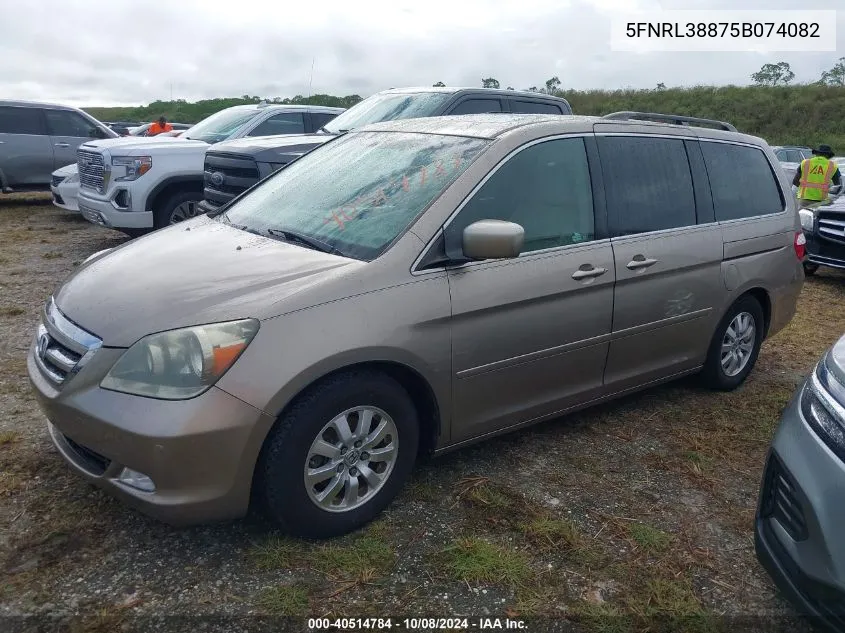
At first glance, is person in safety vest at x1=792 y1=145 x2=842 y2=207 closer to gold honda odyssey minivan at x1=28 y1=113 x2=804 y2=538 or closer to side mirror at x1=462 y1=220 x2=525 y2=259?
gold honda odyssey minivan at x1=28 y1=113 x2=804 y2=538

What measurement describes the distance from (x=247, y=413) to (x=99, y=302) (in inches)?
33.3

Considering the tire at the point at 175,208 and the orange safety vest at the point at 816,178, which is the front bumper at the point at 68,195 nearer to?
the tire at the point at 175,208

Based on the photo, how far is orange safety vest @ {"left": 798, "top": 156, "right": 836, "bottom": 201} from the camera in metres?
10.9

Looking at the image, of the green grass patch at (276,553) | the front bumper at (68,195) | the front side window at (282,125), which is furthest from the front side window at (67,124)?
the green grass patch at (276,553)

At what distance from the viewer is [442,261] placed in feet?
10.3

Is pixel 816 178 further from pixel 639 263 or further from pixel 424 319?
pixel 424 319

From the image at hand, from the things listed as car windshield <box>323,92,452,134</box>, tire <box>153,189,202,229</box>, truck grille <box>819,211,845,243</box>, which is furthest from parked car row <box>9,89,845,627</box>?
tire <box>153,189,202,229</box>

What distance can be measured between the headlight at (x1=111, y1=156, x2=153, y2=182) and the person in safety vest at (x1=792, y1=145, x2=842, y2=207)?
29.6 ft

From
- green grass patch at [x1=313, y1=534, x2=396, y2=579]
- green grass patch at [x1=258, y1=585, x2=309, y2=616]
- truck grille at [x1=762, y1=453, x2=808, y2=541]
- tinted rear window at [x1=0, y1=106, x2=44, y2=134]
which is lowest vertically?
green grass patch at [x1=313, y1=534, x2=396, y2=579]

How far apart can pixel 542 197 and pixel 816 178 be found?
30.8 feet

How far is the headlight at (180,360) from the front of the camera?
2.58 metres

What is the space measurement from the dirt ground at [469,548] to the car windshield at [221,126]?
5.86 metres

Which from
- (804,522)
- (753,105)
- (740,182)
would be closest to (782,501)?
(804,522)

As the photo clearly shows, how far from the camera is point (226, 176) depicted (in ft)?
24.1
